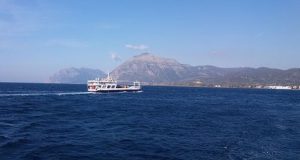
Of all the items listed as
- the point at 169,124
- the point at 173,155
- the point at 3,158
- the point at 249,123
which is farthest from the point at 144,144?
the point at 249,123

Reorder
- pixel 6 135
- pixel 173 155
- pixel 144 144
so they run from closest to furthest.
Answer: pixel 173 155 → pixel 144 144 → pixel 6 135

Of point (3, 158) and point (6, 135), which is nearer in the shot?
point (3, 158)

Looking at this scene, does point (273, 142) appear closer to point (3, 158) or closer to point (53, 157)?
point (53, 157)

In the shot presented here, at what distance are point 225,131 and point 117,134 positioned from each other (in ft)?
52.3

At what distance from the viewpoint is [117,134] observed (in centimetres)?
4934

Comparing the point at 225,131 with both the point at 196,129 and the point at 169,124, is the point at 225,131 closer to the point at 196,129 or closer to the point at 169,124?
the point at 196,129

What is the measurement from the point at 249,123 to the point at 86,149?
1411 inches

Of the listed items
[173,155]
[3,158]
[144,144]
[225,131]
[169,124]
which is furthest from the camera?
[169,124]

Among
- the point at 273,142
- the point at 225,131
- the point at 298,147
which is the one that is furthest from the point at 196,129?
the point at 298,147

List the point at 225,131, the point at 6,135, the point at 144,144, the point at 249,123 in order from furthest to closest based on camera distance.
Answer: the point at 249,123 < the point at 225,131 < the point at 6,135 < the point at 144,144

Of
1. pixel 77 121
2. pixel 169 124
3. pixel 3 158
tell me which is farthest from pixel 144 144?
pixel 77 121

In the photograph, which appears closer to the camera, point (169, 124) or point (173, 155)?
point (173, 155)

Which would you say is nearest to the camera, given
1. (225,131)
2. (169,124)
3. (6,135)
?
(6,135)

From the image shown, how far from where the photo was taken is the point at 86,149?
129ft
